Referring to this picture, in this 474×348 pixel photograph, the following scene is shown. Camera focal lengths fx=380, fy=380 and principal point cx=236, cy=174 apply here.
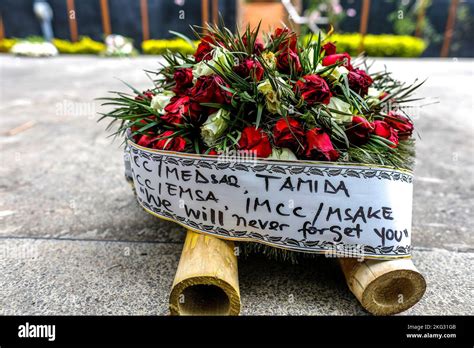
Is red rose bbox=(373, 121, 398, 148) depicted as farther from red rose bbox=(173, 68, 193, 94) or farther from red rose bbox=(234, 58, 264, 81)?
red rose bbox=(173, 68, 193, 94)

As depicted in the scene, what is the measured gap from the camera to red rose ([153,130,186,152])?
175 cm

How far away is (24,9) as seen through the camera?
13539 millimetres

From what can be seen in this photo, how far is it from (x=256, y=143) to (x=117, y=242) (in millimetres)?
1149

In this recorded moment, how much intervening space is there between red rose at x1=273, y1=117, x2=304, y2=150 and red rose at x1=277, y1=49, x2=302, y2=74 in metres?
0.29

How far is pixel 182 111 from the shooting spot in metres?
1.77

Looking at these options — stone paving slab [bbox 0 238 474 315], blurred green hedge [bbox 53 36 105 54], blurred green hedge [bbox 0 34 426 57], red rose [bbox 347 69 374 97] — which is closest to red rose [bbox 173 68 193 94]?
red rose [bbox 347 69 374 97]

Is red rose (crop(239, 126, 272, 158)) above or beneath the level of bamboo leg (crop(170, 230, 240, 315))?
above

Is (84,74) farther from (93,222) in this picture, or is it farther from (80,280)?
(80,280)

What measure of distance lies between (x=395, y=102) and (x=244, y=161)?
962 mm

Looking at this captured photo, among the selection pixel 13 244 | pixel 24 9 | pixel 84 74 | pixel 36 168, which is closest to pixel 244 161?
pixel 13 244

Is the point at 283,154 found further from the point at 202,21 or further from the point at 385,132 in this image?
the point at 202,21

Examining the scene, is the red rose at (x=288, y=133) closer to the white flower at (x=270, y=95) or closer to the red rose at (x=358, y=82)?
the white flower at (x=270, y=95)

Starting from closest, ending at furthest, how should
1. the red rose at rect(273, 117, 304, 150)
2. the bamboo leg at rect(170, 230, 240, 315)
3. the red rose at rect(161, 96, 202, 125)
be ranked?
the bamboo leg at rect(170, 230, 240, 315), the red rose at rect(273, 117, 304, 150), the red rose at rect(161, 96, 202, 125)

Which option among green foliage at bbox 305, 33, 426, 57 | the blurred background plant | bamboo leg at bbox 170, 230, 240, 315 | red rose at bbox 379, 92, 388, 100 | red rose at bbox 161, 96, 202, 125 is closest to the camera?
bamboo leg at bbox 170, 230, 240, 315
